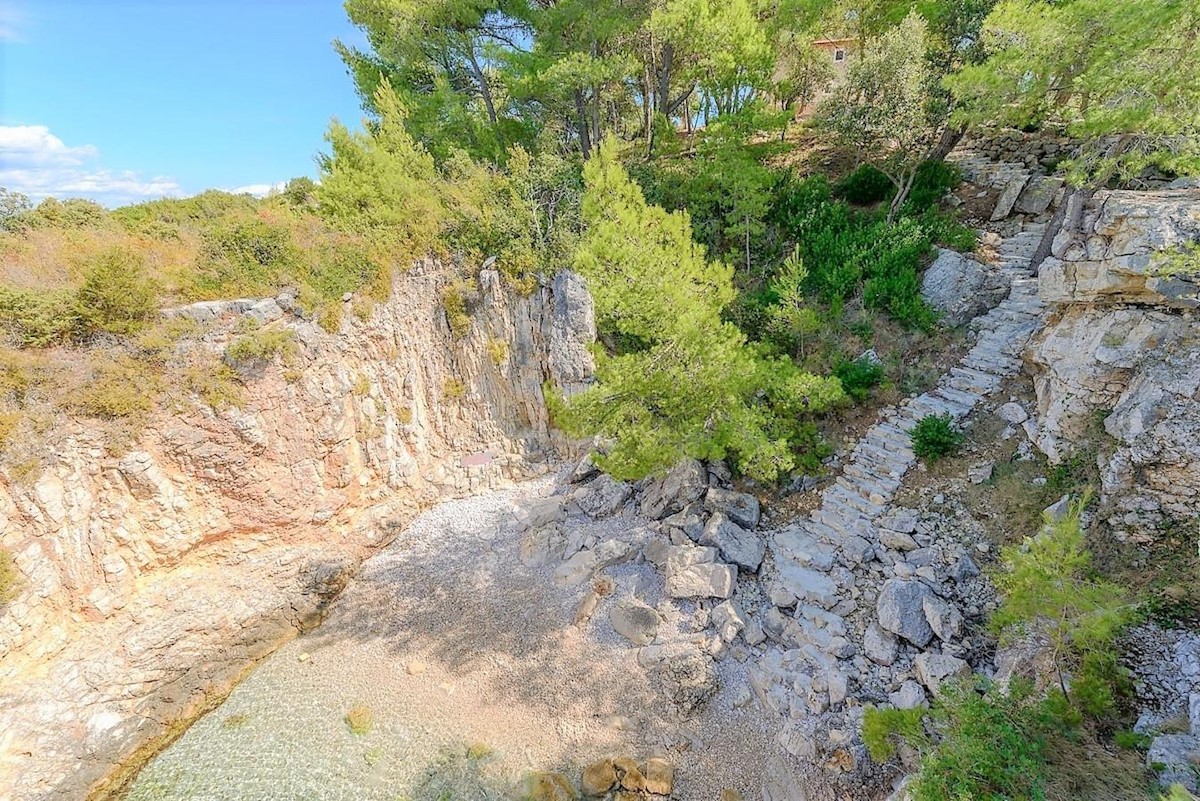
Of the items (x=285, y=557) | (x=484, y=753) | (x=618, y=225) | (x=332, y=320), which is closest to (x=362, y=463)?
(x=285, y=557)

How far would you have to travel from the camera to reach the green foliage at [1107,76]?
29.2ft

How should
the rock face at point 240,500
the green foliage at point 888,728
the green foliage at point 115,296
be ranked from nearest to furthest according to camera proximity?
the green foliage at point 888,728 < the rock face at point 240,500 < the green foliage at point 115,296

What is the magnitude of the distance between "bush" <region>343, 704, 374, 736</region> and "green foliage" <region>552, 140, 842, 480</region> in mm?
7079

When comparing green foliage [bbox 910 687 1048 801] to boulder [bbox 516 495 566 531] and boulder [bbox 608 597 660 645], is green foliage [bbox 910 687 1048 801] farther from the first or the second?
boulder [bbox 516 495 566 531]

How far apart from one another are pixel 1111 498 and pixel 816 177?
14.3m

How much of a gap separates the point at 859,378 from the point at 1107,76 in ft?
24.6

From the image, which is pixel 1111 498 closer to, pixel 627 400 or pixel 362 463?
pixel 627 400

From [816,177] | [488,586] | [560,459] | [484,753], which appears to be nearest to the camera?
[484,753]

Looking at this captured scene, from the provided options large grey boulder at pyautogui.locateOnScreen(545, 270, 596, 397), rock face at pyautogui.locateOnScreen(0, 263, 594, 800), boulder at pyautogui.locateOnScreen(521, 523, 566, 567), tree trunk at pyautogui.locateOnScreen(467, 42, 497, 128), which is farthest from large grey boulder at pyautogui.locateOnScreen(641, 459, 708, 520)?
tree trunk at pyautogui.locateOnScreen(467, 42, 497, 128)

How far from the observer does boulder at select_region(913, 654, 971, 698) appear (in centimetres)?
816

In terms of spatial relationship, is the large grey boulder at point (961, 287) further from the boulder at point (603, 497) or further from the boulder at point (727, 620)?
the boulder at point (603, 497)

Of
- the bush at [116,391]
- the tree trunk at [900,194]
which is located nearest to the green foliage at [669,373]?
the tree trunk at [900,194]

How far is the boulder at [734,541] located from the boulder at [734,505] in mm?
190

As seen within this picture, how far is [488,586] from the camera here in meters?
12.7
